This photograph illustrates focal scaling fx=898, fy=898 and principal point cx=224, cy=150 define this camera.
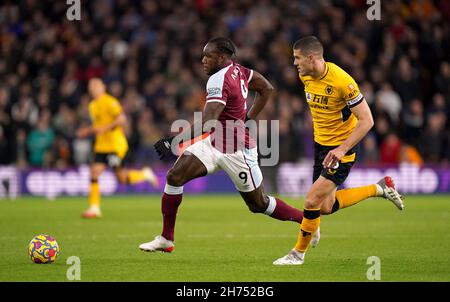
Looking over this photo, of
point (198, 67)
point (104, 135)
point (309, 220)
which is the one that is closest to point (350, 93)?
point (309, 220)

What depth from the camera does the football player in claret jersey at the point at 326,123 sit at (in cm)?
922

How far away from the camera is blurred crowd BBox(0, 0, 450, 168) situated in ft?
70.8

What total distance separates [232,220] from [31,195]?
7.81 m

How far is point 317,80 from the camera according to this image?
970 centimetres

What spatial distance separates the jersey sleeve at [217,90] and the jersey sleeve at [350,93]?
1258mm

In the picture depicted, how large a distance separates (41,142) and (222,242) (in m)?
11.2

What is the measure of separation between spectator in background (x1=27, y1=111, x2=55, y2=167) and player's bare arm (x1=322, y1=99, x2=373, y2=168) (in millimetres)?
13845

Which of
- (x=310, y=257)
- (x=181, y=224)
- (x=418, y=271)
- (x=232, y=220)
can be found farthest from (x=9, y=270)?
(x=232, y=220)

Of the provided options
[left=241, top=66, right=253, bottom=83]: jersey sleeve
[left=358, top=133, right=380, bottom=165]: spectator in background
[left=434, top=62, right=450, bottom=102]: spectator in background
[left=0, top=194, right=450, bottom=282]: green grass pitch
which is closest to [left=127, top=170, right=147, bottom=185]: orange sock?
[left=0, top=194, right=450, bottom=282]: green grass pitch

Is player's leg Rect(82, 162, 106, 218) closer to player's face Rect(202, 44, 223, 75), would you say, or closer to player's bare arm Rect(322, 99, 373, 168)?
player's face Rect(202, 44, 223, 75)

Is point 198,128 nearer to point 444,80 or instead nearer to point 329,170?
point 329,170

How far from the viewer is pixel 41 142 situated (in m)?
22.0

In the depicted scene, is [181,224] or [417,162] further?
[417,162]

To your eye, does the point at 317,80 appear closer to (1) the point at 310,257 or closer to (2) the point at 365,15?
(1) the point at 310,257
